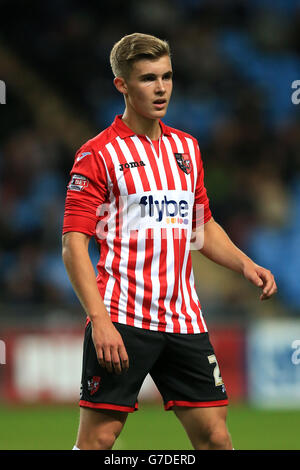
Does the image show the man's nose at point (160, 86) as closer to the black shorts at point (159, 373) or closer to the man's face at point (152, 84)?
the man's face at point (152, 84)

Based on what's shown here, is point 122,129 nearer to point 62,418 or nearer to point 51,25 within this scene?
point 62,418

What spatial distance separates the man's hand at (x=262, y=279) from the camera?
3.76m

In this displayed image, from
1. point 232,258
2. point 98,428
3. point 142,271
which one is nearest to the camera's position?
point 98,428

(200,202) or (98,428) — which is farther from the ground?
(200,202)

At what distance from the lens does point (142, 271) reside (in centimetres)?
378

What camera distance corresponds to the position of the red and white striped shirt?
12.3 ft

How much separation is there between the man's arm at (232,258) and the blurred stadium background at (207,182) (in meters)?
2.96

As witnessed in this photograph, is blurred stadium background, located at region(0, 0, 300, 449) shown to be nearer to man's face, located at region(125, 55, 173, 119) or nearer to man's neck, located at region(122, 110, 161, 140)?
man's neck, located at region(122, 110, 161, 140)

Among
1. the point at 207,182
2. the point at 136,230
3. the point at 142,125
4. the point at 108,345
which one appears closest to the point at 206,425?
the point at 108,345

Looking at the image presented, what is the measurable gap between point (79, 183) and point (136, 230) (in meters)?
0.31

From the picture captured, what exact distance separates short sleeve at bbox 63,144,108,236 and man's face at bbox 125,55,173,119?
30 centimetres

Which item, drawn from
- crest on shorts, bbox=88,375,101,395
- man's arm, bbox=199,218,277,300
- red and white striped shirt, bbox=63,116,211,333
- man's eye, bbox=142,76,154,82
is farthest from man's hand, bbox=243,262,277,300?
man's eye, bbox=142,76,154,82

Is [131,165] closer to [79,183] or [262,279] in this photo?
[79,183]

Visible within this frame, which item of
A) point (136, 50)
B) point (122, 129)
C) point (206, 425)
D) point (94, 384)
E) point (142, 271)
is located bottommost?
point (206, 425)
